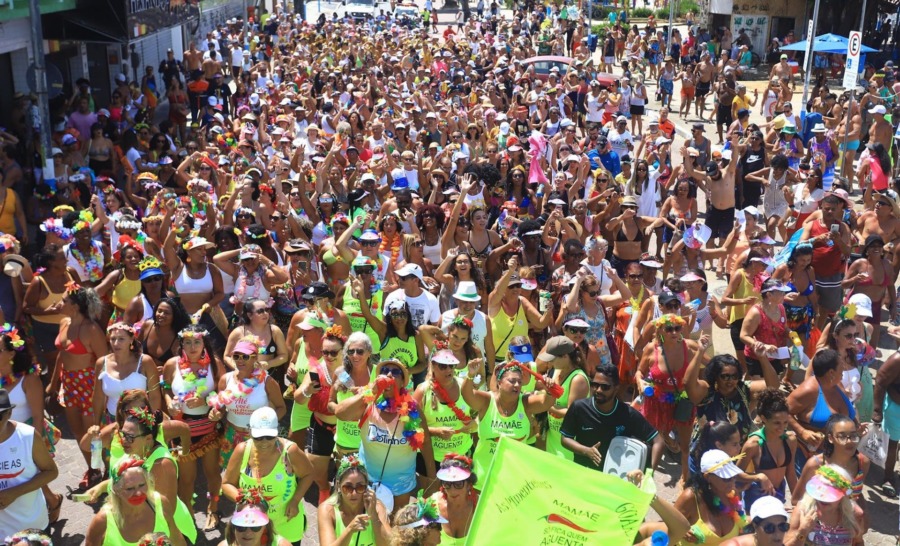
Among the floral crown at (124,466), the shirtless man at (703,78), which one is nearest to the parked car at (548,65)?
the shirtless man at (703,78)

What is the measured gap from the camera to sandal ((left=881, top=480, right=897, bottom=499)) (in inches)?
273

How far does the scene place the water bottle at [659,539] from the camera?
481cm

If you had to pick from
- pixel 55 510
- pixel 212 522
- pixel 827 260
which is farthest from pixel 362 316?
pixel 827 260

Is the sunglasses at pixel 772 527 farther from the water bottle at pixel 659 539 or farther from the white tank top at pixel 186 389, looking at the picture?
the white tank top at pixel 186 389

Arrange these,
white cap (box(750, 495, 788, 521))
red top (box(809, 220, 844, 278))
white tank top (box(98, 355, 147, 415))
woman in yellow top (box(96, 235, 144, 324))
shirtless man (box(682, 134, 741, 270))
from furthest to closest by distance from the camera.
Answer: shirtless man (box(682, 134, 741, 270)) → red top (box(809, 220, 844, 278)) → woman in yellow top (box(96, 235, 144, 324)) → white tank top (box(98, 355, 147, 415)) → white cap (box(750, 495, 788, 521))

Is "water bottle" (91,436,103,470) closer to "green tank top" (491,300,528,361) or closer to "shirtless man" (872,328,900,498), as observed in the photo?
"green tank top" (491,300,528,361)

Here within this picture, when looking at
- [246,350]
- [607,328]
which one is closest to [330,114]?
[607,328]

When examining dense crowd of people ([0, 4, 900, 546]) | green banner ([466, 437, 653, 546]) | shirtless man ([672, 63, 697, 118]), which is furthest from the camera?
shirtless man ([672, 63, 697, 118])

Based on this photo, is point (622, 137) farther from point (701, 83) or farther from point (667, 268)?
point (701, 83)

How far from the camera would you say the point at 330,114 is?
652 inches

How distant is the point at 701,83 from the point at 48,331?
18420mm

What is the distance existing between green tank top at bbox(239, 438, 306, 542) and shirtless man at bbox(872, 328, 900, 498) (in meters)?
4.09

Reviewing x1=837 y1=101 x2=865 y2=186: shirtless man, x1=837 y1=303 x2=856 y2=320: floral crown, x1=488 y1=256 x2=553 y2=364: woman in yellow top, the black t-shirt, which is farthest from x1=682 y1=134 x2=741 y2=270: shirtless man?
the black t-shirt

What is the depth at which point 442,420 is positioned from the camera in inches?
238
